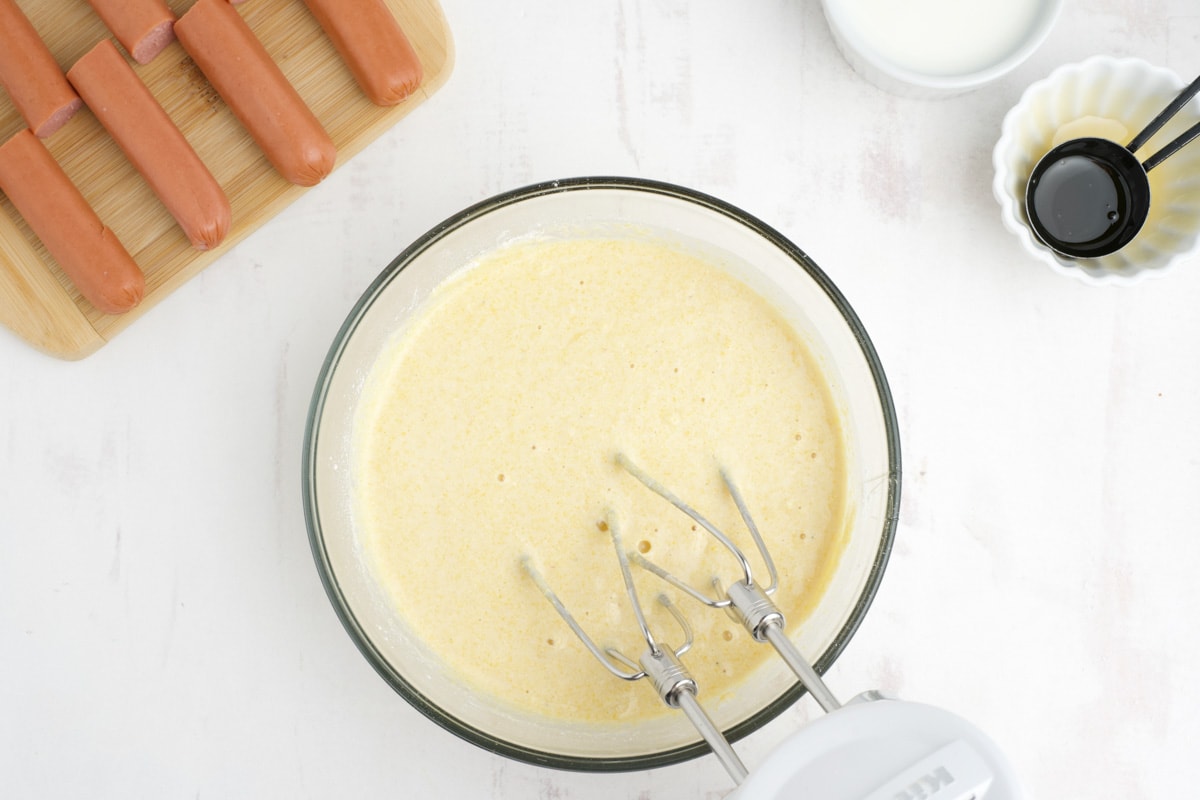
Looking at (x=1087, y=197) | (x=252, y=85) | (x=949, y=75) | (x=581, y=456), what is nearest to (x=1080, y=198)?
(x=1087, y=197)

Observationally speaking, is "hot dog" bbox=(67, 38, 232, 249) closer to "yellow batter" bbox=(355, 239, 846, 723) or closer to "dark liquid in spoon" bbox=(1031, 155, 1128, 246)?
"yellow batter" bbox=(355, 239, 846, 723)

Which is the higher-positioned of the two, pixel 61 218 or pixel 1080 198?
pixel 61 218

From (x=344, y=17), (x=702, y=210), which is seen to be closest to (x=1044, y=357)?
(x=702, y=210)

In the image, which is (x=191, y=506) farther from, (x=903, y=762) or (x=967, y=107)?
(x=967, y=107)

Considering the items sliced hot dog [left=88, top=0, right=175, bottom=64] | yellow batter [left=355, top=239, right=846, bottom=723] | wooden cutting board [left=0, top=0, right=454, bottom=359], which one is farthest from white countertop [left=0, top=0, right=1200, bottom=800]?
sliced hot dog [left=88, top=0, right=175, bottom=64]

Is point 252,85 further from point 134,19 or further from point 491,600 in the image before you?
point 491,600

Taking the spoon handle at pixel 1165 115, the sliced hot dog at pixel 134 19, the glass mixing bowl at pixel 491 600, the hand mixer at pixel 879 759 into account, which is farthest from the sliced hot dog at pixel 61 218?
the spoon handle at pixel 1165 115

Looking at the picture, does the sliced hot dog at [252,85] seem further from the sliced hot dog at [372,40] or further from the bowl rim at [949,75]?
the bowl rim at [949,75]
